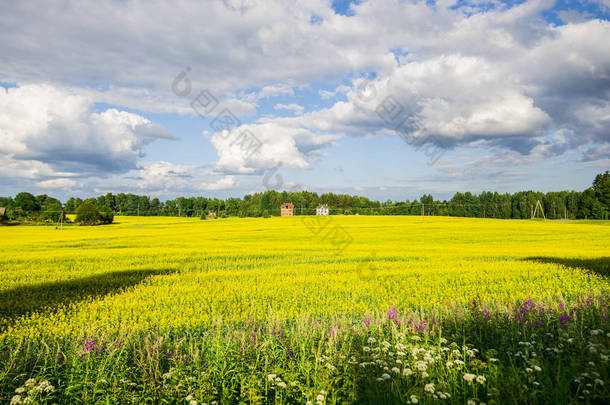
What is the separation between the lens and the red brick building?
11317cm

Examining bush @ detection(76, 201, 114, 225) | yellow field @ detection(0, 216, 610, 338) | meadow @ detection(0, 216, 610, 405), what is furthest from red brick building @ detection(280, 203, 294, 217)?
meadow @ detection(0, 216, 610, 405)

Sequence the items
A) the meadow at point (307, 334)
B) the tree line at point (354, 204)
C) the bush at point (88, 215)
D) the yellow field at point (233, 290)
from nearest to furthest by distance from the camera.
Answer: the meadow at point (307, 334) < the yellow field at point (233, 290) < the bush at point (88, 215) < the tree line at point (354, 204)

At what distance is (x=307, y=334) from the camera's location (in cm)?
625

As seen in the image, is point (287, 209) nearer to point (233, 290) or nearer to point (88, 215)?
point (88, 215)

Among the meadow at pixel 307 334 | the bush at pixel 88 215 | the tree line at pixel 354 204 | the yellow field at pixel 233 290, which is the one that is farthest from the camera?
the tree line at pixel 354 204

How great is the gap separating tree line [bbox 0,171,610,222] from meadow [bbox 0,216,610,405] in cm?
9355

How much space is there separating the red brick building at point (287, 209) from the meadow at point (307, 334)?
9409 cm

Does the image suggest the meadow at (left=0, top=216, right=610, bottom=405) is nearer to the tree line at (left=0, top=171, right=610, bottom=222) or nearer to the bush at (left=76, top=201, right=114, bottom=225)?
the bush at (left=76, top=201, right=114, bottom=225)

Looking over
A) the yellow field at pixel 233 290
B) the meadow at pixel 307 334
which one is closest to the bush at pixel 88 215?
the yellow field at pixel 233 290

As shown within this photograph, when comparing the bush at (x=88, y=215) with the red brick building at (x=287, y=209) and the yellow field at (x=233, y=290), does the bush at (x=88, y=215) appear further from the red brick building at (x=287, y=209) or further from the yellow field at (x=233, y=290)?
the yellow field at (x=233, y=290)

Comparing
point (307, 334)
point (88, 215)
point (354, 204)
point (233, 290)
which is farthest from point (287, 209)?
point (307, 334)

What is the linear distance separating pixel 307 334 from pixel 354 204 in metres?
146

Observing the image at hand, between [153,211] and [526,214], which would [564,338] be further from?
[526,214]

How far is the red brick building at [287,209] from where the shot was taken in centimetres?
11317
